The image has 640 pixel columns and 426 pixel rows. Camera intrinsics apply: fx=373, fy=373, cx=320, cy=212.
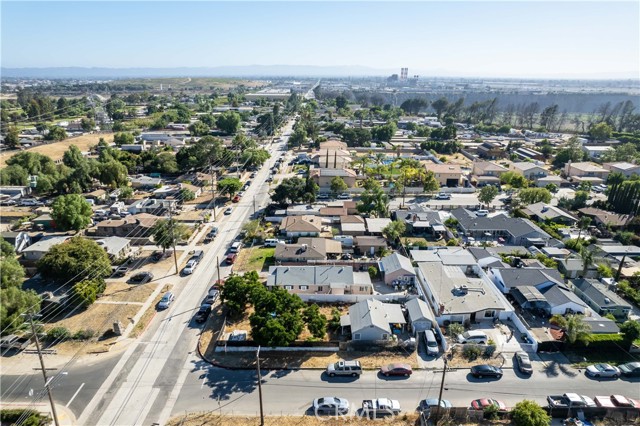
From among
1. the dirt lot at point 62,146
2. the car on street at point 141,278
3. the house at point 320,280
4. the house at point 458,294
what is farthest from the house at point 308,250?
the dirt lot at point 62,146

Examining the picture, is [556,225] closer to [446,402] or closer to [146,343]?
[446,402]

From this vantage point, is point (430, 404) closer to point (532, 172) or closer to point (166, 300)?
point (166, 300)

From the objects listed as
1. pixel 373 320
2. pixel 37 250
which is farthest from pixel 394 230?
pixel 37 250

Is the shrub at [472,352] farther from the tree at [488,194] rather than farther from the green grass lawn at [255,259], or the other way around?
the tree at [488,194]

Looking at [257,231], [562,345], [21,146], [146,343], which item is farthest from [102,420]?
[21,146]

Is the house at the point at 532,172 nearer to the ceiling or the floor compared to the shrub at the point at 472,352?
nearer to the ceiling
